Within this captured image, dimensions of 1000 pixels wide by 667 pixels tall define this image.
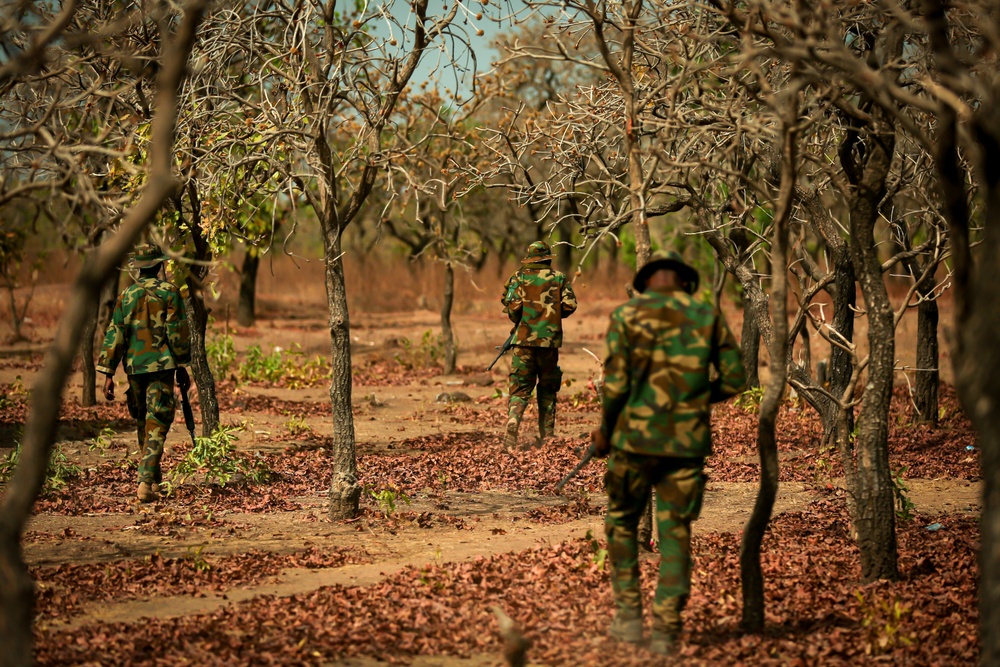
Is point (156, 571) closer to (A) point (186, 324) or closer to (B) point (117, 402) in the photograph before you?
(A) point (186, 324)

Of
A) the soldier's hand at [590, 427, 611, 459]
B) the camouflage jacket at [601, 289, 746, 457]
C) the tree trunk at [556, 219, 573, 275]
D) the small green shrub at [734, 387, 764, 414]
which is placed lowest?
the small green shrub at [734, 387, 764, 414]

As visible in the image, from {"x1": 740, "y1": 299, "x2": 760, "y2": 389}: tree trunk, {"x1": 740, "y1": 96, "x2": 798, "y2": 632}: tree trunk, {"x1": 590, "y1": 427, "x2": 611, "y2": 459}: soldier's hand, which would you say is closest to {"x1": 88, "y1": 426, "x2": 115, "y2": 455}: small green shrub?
{"x1": 590, "y1": 427, "x2": 611, "y2": 459}: soldier's hand

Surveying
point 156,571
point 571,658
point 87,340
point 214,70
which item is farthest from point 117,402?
point 571,658

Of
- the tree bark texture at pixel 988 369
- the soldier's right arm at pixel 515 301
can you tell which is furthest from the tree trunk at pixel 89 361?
the tree bark texture at pixel 988 369

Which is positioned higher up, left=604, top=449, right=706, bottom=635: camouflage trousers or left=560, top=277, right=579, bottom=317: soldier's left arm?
left=560, top=277, right=579, bottom=317: soldier's left arm

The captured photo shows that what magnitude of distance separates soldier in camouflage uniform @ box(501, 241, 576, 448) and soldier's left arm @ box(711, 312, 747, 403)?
6428 mm

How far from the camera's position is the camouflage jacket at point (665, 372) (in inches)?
208

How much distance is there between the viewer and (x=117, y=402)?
1552cm

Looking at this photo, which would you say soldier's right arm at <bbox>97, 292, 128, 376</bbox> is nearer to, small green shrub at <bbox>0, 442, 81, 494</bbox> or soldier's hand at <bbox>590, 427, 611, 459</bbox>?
small green shrub at <bbox>0, 442, 81, 494</bbox>

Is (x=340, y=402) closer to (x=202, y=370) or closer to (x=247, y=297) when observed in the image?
(x=202, y=370)

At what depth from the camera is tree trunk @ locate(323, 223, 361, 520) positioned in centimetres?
823

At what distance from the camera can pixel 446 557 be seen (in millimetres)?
7438

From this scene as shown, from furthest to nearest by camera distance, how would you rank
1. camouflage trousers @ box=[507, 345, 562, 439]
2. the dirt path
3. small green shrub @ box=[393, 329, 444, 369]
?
1. small green shrub @ box=[393, 329, 444, 369]
2. camouflage trousers @ box=[507, 345, 562, 439]
3. the dirt path

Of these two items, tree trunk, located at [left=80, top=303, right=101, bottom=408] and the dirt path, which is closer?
the dirt path
